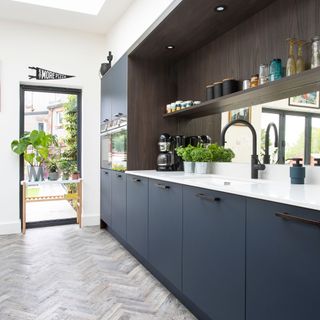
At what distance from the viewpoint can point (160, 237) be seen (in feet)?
7.38

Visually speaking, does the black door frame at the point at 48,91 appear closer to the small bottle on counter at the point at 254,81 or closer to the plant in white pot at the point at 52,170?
the plant in white pot at the point at 52,170

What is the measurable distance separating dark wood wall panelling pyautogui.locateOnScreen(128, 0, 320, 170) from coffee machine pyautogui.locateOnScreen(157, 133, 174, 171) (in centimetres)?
22

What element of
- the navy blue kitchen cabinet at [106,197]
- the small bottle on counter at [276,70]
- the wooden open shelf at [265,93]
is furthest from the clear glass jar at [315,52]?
→ the navy blue kitchen cabinet at [106,197]

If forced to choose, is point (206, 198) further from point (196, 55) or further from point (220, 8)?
point (196, 55)

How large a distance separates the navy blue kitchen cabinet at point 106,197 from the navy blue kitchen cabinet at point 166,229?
4.42ft

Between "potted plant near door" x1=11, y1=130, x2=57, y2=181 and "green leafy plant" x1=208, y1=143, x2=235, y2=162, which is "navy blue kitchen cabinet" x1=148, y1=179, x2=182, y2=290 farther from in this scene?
"potted plant near door" x1=11, y1=130, x2=57, y2=181

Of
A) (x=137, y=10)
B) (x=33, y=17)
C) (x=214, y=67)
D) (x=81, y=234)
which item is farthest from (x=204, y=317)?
(x=33, y=17)

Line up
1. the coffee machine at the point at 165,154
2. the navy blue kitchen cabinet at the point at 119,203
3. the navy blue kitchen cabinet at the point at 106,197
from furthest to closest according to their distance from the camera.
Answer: the navy blue kitchen cabinet at the point at 106,197 → the navy blue kitchen cabinet at the point at 119,203 → the coffee machine at the point at 165,154

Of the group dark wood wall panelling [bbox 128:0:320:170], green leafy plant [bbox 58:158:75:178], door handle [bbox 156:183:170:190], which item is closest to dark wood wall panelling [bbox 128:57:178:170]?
dark wood wall panelling [bbox 128:0:320:170]

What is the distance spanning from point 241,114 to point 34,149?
9.56 ft

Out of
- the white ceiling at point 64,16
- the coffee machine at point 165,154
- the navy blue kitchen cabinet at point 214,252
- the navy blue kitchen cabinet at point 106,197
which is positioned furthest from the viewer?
the navy blue kitchen cabinet at point 106,197

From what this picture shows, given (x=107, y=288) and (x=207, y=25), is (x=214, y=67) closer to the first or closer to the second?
(x=207, y=25)

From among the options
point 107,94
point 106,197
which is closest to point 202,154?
point 106,197

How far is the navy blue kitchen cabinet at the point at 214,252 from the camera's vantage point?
141 centimetres
